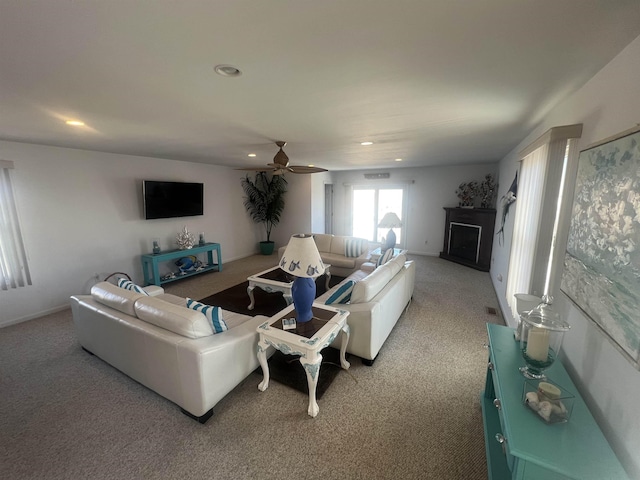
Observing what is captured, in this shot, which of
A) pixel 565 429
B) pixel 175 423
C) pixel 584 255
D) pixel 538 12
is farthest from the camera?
pixel 175 423

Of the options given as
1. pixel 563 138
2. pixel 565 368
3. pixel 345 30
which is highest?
pixel 345 30

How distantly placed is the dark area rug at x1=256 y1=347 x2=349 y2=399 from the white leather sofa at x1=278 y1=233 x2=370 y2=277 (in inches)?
89.1

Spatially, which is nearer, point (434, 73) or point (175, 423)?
point (434, 73)

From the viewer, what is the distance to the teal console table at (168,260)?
4.28 m

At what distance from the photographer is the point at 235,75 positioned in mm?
1388

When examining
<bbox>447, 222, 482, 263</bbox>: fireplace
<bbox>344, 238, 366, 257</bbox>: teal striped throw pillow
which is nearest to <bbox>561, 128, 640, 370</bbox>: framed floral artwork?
<bbox>344, 238, 366, 257</bbox>: teal striped throw pillow

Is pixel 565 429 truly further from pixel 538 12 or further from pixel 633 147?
pixel 538 12

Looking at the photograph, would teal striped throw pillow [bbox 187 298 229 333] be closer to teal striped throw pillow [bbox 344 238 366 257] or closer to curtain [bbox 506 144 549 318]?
curtain [bbox 506 144 549 318]

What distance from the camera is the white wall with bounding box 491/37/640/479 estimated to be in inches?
38.3

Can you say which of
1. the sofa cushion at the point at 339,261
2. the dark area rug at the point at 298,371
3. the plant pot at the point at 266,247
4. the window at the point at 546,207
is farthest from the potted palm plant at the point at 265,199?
the window at the point at 546,207

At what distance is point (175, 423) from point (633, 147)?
2928mm

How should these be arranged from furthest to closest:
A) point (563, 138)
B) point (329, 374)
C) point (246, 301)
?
point (246, 301) < point (329, 374) < point (563, 138)

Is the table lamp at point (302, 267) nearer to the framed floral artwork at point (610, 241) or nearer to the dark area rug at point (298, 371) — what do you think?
the dark area rug at point (298, 371)

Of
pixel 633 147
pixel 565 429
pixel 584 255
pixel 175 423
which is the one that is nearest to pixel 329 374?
pixel 175 423
